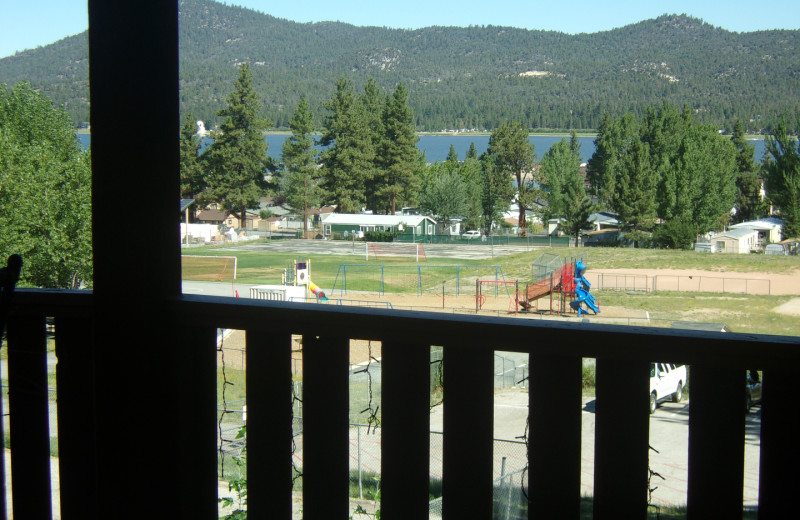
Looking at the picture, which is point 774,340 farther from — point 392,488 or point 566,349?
point 392,488

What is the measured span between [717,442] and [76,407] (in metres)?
0.70

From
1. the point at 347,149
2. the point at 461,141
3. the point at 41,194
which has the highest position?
the point at 347,149

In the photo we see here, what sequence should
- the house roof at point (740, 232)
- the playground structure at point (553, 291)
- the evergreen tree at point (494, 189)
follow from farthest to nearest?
the evergreen tree at point (494, 189)
the playground structure at point (553, 291)
the house roof at point (740, 232)

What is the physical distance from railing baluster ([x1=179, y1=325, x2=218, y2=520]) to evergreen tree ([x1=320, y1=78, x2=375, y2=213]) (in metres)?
14.7

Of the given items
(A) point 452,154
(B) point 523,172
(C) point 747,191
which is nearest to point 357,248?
(B) point 523,172

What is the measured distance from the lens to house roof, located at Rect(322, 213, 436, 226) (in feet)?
66.8

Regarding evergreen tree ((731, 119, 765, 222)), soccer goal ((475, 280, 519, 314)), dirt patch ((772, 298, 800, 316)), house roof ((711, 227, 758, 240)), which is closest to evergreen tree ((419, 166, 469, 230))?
soccer goal ((475, 280, 519, 314))

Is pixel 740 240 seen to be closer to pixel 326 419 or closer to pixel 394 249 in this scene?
pixel 326 419

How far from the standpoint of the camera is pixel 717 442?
2.00 ft

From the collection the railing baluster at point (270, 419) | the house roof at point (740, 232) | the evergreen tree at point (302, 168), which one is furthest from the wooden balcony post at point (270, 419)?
the house roof at point (740, 232)

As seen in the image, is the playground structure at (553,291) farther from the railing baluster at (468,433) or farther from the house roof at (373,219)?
the railing baluster at (468,433)

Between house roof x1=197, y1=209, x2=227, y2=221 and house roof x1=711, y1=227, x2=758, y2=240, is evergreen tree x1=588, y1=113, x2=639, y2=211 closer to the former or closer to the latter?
house roof x1=711, y1=227, x2=758, y2=240

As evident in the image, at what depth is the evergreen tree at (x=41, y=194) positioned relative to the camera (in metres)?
7.03

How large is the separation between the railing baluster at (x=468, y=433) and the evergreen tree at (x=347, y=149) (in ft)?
48.6
